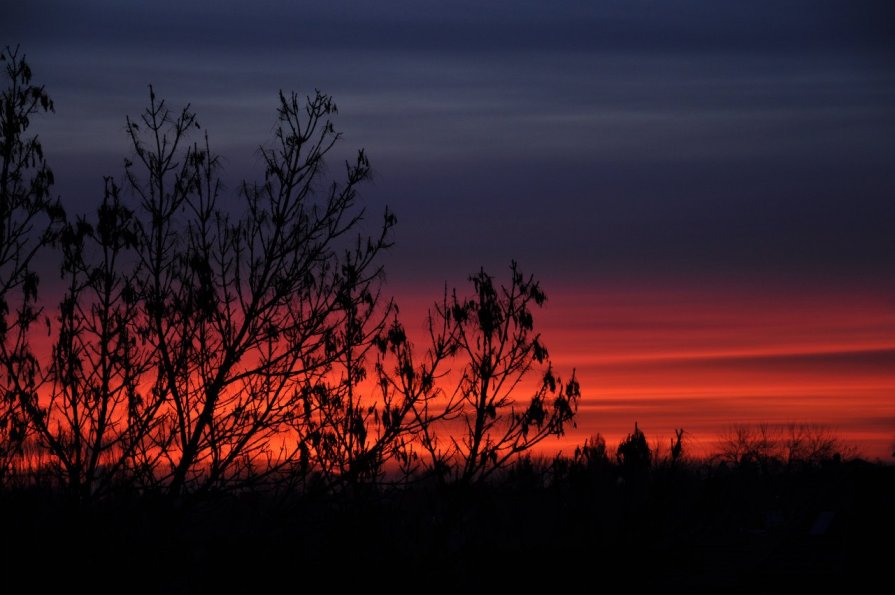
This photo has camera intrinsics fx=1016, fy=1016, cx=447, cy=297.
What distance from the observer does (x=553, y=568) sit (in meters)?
24.7

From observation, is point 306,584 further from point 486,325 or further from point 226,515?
point 486,325

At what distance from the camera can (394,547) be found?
15797mm

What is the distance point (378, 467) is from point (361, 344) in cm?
170

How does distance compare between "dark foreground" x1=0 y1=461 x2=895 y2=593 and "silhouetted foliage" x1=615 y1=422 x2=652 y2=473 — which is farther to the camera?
"silhouetted foliage" x1=615 y1=422 x2=652 y2=473

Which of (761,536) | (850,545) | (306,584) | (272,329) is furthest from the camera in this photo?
(761,536)

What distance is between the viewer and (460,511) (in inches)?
625

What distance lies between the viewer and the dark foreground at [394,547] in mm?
12180

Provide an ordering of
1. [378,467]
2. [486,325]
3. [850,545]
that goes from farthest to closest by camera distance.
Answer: [850,545], [486,325], [378,467]

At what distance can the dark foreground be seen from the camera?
1218 cm

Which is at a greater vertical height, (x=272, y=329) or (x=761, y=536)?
(x=272, y=329)

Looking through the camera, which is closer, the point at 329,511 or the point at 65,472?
the point at 65,472

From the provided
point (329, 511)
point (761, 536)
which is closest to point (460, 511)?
point (329, 511)

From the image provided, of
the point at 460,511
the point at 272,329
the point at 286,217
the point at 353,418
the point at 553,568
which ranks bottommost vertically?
the point at 553,568

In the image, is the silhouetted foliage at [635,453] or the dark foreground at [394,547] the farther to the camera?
the silhouetted foliage at [635,453]
